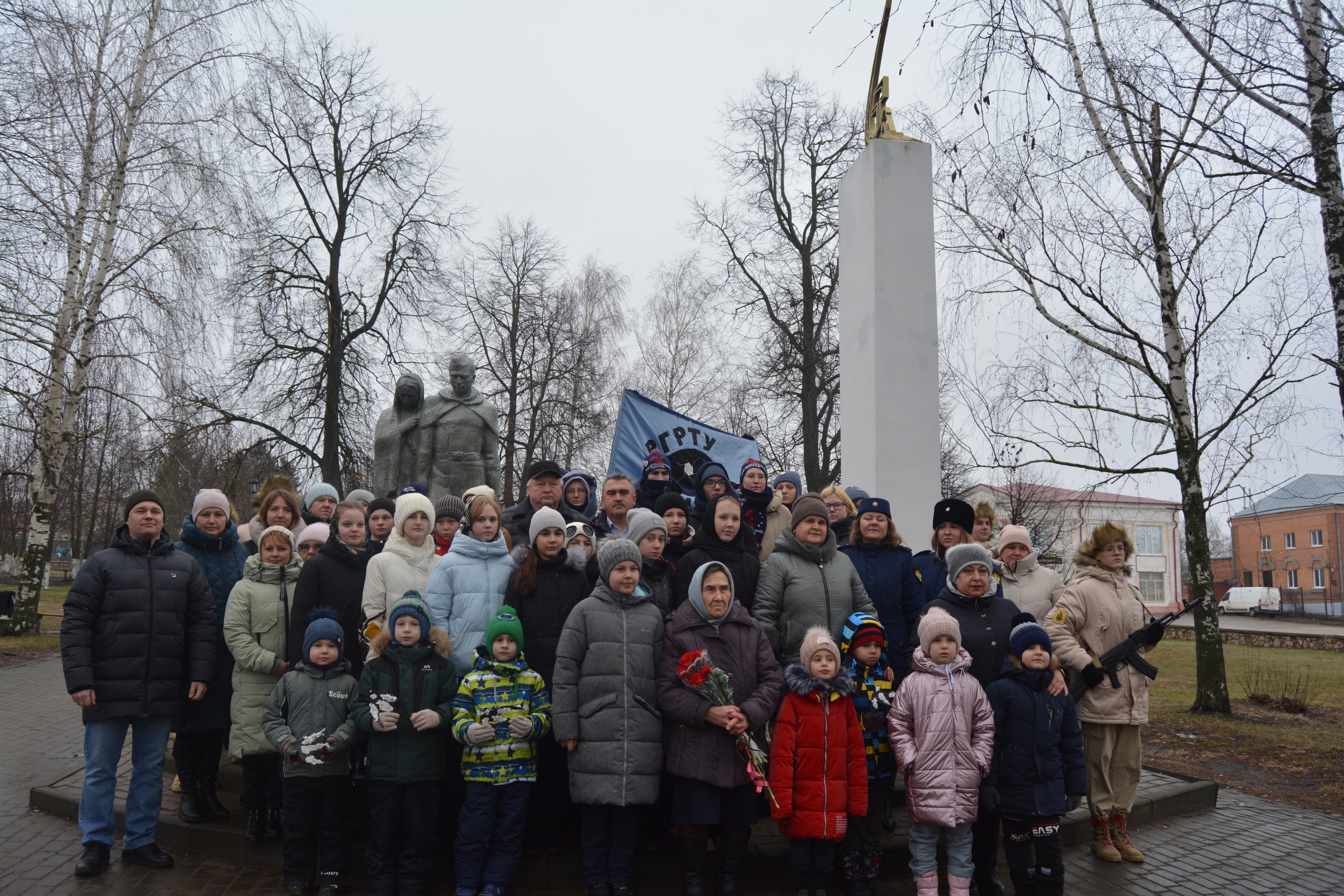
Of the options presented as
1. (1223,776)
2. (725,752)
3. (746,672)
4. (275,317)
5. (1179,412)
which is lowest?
(1223,776)

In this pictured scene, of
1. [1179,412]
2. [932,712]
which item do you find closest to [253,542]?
[932,712]

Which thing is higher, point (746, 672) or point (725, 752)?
point (746, 672)

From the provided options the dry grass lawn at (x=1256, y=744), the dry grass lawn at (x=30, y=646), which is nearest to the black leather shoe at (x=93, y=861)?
the dry grass lawn at (x=1256, y=744)

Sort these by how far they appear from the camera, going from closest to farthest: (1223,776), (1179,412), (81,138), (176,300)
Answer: (1223,776)
(1179,412)
(81,138)
(176,300)

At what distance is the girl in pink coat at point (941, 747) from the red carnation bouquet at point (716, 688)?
27.7 inches

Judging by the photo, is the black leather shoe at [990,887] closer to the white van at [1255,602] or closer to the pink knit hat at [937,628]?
the pink knit hat at [937,628]

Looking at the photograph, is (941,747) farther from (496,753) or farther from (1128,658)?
(496,753)

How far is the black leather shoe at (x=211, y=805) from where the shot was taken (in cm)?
513

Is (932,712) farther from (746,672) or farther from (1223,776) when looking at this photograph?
(1223,776)

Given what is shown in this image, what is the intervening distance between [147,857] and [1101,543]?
5.71 meters

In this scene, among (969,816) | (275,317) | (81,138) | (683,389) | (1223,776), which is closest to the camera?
(969,816)

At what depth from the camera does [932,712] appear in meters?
4.24

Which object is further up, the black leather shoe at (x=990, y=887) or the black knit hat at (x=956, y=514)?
the black knit hat at (x=956, y=514)

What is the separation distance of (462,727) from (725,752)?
1276mm
